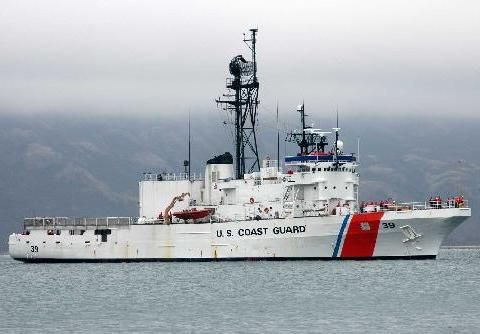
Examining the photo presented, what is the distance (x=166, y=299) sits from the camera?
60312 mm

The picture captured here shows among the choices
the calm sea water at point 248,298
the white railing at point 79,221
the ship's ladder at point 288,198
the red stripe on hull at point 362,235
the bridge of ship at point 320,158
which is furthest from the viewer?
the white railing at point 79,221

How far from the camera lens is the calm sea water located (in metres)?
50.5

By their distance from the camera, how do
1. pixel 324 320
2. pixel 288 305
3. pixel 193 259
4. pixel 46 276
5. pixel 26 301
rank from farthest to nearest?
pixel 193 259
pixel 46 276
pixel 26 301
pixel 288 305
pixel 324 320

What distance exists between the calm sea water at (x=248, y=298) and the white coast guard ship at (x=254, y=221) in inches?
64.1

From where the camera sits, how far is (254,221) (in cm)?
8219

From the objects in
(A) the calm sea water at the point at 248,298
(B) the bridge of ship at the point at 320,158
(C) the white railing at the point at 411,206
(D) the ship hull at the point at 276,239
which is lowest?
(A) the calm sea water at the point at 248,298

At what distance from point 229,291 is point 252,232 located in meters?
19.1

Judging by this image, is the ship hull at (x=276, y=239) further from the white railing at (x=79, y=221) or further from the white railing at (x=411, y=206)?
the white railing at (x=411, y=206)

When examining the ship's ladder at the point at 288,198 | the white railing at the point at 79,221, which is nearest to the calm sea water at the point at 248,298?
the ship's ladder at the point at 288,198

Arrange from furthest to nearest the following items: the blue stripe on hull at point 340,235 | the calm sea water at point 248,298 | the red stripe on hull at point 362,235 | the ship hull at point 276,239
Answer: the blue stripe on hull at point 340,235 → the ship hull at point 276,239 → the red stripe on hull at point 362,235 → the calm sea water at point 248,298

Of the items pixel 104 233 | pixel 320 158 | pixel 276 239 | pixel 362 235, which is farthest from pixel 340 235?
pixel 104 233

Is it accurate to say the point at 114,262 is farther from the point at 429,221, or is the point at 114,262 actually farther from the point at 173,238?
the point at 429,221

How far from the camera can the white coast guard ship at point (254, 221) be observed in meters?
79.3

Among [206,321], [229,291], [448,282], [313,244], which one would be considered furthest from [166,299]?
[313,244]
